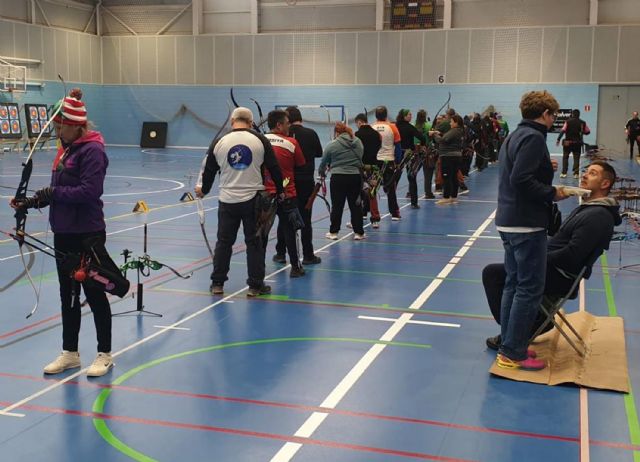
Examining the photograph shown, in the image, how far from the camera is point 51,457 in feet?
11.7

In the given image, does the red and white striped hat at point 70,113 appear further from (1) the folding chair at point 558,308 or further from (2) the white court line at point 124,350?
(1) the folding chair at point 558,308

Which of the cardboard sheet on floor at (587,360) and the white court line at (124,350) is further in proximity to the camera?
the cardboard sheet on floor at (587,360)

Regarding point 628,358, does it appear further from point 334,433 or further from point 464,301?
point 334,433

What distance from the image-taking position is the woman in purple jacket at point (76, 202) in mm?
4449

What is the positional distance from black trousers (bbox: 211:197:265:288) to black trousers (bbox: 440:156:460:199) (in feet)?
24.4

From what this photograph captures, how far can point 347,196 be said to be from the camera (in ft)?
31.9

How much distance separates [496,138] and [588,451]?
808 inches

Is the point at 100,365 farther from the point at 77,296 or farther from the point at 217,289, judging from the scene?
the point at 217,289

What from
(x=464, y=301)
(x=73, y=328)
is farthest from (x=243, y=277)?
(x=73, y=328)

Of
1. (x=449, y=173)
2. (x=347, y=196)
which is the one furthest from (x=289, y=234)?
(x=449, y=173)

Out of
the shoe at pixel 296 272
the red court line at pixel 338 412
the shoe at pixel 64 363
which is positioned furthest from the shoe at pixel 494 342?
the shoe at pixel 64 363

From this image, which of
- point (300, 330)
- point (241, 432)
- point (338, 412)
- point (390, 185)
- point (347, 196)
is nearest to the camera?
point (241, 432)

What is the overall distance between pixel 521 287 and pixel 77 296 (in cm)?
278

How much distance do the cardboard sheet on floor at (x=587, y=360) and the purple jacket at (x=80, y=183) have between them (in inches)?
106
